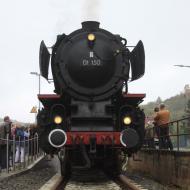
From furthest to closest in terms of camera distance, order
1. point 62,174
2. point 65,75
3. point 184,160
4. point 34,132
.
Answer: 1. point 34,132
2. point 62,174
3. point 65,75
4. point 184,160

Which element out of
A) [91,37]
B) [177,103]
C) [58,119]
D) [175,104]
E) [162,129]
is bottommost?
[162,129]

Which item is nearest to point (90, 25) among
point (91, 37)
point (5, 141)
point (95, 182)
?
point (91, 37)

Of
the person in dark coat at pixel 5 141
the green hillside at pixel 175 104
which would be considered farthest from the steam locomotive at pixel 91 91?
the green hillside at pixel 175 104

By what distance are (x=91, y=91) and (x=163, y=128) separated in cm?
328

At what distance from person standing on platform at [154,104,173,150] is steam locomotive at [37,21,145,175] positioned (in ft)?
6.22

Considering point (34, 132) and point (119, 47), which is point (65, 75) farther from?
point (34, 132)

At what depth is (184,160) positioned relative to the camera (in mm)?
11797

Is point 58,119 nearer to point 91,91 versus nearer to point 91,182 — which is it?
point 91,91

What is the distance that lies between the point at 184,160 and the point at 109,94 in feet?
7.81

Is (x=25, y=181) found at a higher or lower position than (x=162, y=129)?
lower

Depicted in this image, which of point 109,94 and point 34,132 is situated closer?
point 109,94

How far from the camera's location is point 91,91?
12625 millimetres

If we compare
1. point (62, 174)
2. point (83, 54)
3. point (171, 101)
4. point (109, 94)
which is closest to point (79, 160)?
point (62, 174)

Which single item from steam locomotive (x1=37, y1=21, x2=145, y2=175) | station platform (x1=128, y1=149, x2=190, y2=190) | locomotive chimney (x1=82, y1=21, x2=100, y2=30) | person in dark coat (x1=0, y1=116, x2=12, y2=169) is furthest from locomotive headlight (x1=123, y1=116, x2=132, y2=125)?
person in dark coat (x1=0, y1=116, x2=12, y2=169)
